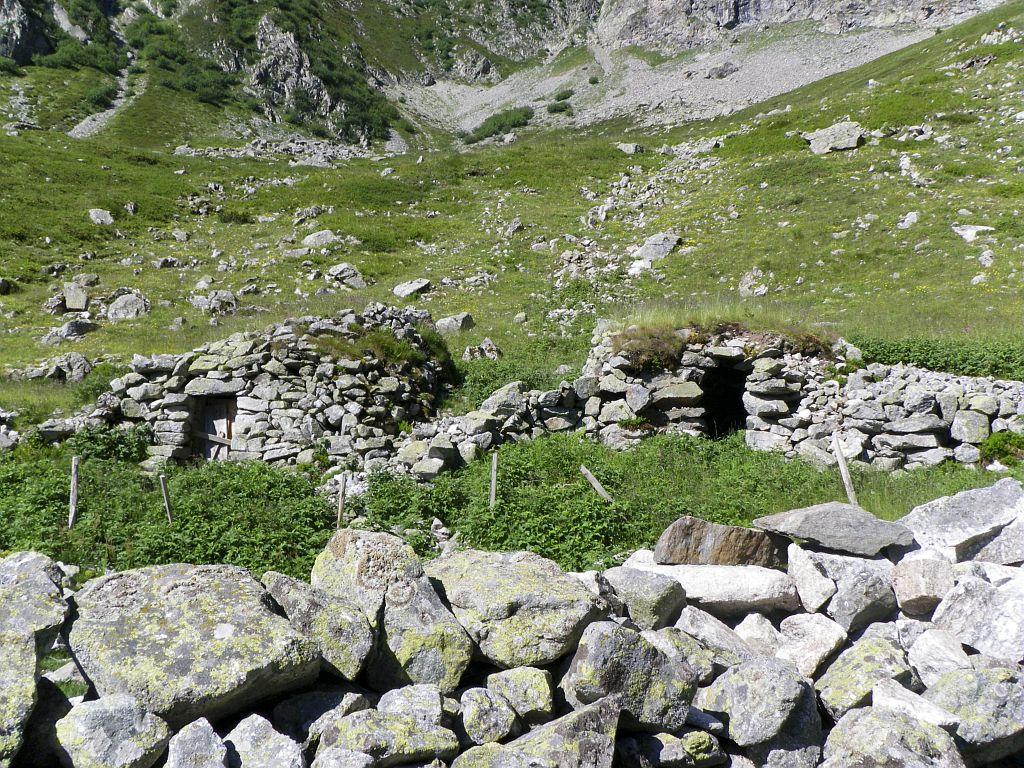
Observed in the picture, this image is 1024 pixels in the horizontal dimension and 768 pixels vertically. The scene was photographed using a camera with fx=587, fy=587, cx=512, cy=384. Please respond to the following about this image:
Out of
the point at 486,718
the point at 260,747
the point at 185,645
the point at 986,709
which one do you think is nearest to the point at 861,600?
the point at 986,709

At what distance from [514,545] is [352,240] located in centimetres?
3099

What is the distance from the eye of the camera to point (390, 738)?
405 cm

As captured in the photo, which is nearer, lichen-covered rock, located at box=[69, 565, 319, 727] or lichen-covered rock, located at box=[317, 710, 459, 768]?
lichen-covered rock, located at box=[317, 710, 459, 768]

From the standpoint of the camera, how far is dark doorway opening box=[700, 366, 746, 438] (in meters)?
16.8

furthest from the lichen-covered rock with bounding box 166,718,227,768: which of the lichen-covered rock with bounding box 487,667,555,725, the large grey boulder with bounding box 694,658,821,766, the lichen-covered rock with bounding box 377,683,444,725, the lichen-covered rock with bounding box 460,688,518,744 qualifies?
the large grey boulder with bounding box 694,658,821,766

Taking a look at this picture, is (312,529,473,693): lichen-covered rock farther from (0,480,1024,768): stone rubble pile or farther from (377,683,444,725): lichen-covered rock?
(377,683,444,725): lichen-covered rock

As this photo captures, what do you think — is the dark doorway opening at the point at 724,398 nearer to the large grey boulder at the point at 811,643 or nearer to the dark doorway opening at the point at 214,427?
the large grey boulder at the point at 811,643

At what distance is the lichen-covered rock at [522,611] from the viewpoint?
5.15m

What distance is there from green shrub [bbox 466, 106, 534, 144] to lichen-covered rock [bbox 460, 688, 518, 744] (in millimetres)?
101056

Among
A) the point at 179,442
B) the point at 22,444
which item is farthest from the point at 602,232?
the point at 22,444

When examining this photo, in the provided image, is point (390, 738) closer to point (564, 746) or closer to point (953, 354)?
point (564, 746)

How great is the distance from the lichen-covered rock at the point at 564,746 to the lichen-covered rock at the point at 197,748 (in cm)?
155

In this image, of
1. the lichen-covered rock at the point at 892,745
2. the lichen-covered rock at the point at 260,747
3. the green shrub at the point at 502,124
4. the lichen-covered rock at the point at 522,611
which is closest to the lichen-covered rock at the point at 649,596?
the lichen-covered rock at the point at 522,611

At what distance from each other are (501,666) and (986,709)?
13.0ft
